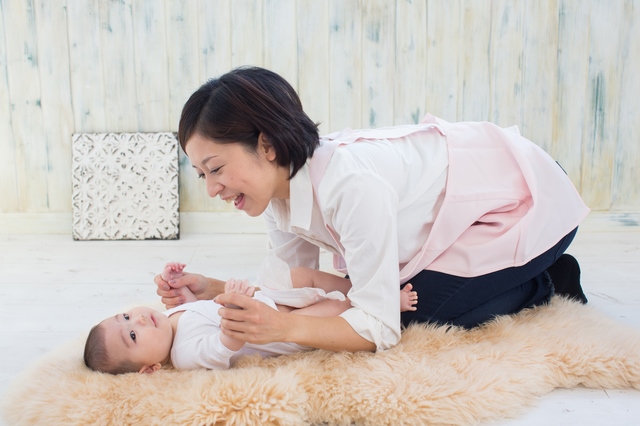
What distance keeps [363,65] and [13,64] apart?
171 cm

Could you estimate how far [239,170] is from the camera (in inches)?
59.4

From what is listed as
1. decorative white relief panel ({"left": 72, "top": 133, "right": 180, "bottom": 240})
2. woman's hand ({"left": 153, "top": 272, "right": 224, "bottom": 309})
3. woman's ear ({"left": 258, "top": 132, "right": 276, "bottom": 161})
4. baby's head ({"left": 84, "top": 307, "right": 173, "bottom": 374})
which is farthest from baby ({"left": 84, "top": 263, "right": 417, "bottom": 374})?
decorative white relief panel ({"left": 72, "top": 133, "right": 180, "bottom": 240})

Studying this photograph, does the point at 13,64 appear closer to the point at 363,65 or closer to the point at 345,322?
the point at 363,65

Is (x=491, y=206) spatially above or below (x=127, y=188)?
above

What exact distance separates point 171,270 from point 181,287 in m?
0.06

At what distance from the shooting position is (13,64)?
3.31 m

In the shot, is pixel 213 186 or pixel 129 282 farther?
pixel 129 282

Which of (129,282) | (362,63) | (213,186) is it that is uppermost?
(362,63)

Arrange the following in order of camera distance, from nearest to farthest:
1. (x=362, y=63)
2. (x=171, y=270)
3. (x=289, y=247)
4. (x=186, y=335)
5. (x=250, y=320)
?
(x=250, y=320) → (x=186, y=335) → (x=171, y=270) → (x=289, y=247) → (x=362, y=63)

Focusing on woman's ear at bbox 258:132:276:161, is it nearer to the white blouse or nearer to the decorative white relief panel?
the white blouse

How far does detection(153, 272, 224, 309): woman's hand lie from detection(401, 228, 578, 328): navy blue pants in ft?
1.80

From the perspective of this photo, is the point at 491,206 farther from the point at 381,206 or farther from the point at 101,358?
the point at 101,358

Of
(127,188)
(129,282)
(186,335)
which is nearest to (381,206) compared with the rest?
(186,335)

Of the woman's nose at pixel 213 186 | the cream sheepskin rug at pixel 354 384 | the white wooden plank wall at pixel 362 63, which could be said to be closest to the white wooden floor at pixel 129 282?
the cream sheepskin rug at pixel 354 384
